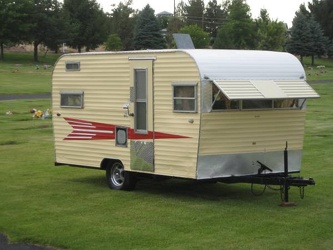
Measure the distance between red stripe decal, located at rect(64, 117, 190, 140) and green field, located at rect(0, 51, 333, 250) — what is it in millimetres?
1041

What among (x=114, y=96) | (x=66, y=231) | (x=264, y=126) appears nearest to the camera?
(x=66, y=231)

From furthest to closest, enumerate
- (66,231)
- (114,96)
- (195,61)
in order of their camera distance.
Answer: (114,96), (195,61), (66,231)

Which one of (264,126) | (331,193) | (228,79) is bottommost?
(331,193)

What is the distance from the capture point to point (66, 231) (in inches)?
444

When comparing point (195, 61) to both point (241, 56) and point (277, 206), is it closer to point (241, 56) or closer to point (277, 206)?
point (241, 56)

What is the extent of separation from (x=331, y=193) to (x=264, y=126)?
189 cm

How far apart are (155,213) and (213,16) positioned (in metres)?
125

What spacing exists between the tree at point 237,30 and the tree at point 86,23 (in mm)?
13969

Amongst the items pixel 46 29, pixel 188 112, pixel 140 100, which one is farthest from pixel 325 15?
pixel 188 112

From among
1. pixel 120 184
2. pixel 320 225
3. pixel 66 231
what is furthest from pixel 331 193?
pixel 66 231

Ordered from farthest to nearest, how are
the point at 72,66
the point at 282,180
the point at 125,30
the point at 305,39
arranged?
the point at 125,30 → the point at 305,39 → the point at 72,66 → the point at 282,180

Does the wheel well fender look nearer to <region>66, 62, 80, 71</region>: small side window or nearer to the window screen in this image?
the window screen

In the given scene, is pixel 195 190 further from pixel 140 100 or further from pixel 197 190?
pixel 140 100

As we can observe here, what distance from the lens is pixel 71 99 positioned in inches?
621
